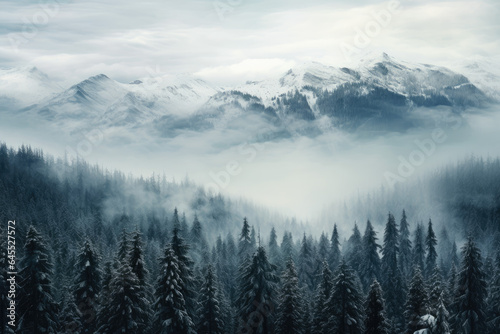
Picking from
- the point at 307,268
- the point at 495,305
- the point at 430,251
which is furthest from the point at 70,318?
the point at 430,251

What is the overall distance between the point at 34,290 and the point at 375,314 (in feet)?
103

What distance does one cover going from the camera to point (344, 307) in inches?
1972

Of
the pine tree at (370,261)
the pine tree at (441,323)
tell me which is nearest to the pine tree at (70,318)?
the pine tree at (441,323)

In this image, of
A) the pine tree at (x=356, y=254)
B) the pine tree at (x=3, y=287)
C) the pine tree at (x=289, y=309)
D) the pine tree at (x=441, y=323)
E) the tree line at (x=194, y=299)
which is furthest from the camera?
the pine tree at (x=356, y=254)

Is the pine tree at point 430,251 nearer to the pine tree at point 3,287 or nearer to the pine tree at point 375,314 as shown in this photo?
the pine tree at point 375,314

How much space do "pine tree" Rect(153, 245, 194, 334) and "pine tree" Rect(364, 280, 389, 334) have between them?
56.3ft

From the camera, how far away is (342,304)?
165ft

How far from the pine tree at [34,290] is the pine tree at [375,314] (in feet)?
97.2

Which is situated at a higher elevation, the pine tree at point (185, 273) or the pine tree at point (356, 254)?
the pine tree at point (185, 273)

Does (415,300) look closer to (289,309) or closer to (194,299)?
(289,309)

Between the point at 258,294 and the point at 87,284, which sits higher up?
the point at 87,284

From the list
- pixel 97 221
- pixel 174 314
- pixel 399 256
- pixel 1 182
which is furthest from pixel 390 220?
pixel 1 182

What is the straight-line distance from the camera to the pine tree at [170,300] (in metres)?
42.8

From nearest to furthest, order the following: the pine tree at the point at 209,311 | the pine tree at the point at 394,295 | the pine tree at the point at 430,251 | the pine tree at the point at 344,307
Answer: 1. the pine tree at the point at 344,307
2. the pine tree at the point at 209,311
3. the pine tree at the point at 394,295
4. the pine tree at the point at 430,251
